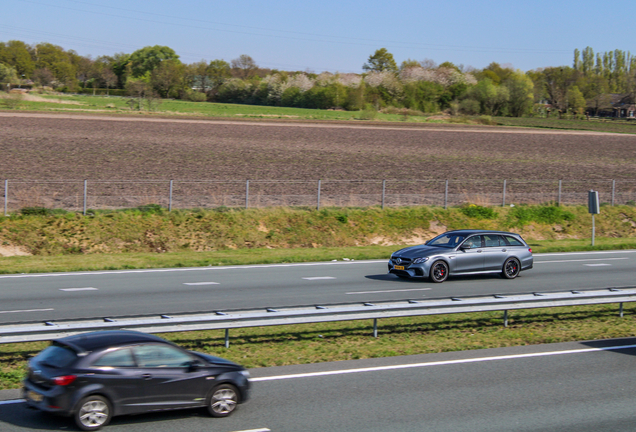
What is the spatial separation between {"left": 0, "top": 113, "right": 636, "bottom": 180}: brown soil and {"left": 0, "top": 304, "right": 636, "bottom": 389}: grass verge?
23.0m

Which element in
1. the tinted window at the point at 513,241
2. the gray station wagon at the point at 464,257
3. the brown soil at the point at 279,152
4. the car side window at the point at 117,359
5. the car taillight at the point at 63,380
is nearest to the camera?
the car taillight at the point at 63,380

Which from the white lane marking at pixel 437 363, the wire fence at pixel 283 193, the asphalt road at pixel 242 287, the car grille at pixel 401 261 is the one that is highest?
the wire fence at pixel 283 193

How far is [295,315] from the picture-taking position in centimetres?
1150

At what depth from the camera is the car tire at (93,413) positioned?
7.23m

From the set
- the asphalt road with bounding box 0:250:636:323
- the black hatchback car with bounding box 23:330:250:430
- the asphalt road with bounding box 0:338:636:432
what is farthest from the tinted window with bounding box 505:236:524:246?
the black hatchback car with bounding box 23:330:250:430

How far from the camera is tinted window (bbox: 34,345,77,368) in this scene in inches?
288

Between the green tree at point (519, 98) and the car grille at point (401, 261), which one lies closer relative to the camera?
the car grille at point (401, 261)

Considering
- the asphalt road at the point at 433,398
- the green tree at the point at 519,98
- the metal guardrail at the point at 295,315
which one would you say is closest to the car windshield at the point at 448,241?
the metal guardrail at the point at 295,315

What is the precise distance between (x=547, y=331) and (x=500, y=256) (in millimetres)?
7086

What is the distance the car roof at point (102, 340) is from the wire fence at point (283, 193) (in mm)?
19319

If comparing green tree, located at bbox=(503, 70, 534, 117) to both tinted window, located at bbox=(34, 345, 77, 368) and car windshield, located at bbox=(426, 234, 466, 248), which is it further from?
tinted window, located at bbox=(34, 345, 77, 368)

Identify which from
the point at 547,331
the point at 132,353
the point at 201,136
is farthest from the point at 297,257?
the point at 201,136

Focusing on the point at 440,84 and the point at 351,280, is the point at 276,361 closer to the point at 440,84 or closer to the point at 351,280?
the point at 351,280

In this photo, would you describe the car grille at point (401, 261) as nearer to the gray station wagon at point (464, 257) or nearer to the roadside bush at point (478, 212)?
the gray station wagon at point (464, 257)
